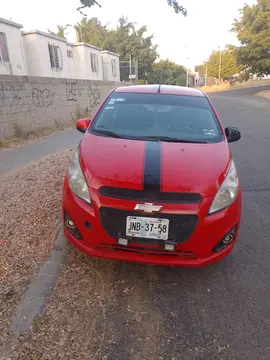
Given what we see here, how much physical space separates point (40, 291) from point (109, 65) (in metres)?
28.9

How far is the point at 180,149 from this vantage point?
8.98 feet

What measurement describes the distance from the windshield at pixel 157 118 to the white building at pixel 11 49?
46.4 ft

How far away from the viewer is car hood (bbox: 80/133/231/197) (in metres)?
2.27

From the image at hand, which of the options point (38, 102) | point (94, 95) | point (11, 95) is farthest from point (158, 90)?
point (94, 95)

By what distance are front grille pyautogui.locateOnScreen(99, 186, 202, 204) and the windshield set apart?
93 cm

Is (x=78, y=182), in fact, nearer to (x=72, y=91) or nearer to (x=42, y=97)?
(x=42, y=97)

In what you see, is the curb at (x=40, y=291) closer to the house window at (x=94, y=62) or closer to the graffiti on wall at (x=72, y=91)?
the graffiti on wall at (x=72, y=91)

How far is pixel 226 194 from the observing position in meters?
2.37

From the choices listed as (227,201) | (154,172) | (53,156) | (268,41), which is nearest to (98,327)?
(154,172)

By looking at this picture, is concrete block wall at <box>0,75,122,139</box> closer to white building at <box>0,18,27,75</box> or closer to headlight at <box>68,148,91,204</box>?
white building at <box>0,18,27,75</box>

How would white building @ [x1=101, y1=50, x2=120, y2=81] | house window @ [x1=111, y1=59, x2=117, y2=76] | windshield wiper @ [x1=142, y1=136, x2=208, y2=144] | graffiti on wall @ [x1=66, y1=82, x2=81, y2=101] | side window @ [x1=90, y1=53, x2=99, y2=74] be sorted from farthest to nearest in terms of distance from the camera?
house window @ [x1=111, y1=59, x2=117, y2=76] < white building @ [x1=101, y1=50, x2=120, y2=81] < side window @ [x1=90, y1=53, x2=99, y2=74] < graffiti on wall @ [x1=66, y1=82, x2=81, y2=101] < windshield wiper @ [x1=142, y1=136, x2=208, y2=144]

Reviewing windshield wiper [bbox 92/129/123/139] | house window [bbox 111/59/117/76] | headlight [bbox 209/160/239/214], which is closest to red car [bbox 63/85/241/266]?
headlight [bbox 209/160/239/214]

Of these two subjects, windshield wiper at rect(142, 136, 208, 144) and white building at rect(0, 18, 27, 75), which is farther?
white building at rect(0, 18, 27, 75)

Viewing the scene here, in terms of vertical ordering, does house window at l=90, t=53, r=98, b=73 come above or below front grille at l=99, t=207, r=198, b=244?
above
